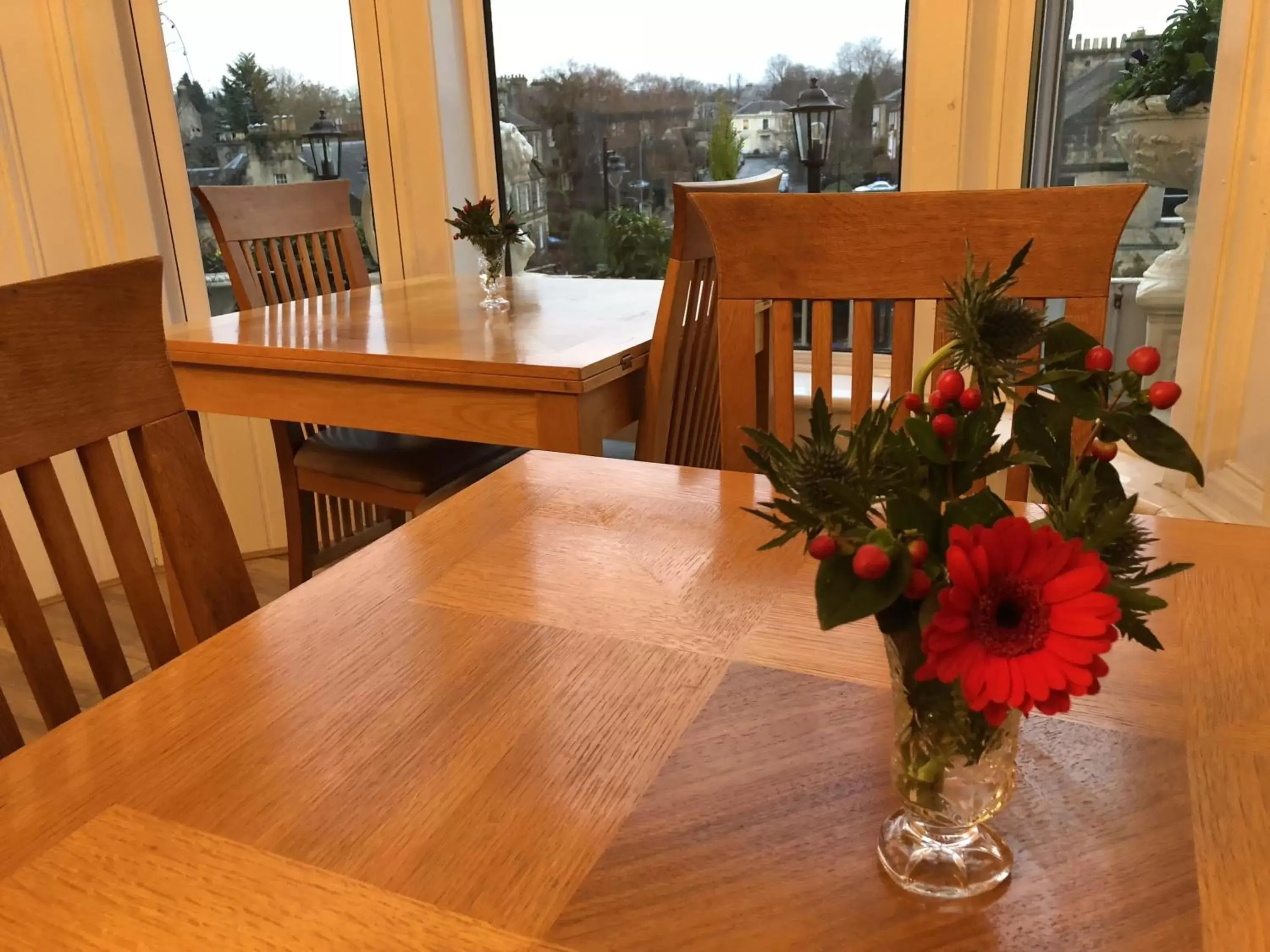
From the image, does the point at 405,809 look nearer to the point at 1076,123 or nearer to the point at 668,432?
the point at 668,432

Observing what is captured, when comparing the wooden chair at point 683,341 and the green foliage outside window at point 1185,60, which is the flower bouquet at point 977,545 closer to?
the wooden chair at point 683,341

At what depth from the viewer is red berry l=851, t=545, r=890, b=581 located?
359 millimetres

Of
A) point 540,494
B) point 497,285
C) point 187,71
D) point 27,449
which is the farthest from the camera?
point 187,71

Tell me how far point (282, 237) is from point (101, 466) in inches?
63.2

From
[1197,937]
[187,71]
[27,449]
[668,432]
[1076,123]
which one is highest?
[187,71]

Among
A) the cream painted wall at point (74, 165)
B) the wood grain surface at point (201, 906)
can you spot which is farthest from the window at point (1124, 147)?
the cream painted wall at point (74, 165)

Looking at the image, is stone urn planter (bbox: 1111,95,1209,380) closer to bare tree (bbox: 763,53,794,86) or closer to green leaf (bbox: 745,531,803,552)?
bare tree (bbox: 763,53,794,86)

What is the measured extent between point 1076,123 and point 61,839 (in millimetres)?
2265

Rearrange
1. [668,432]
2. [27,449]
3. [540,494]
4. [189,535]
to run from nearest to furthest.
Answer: [27,449]
[189,535]
[540,494]
[668,432]

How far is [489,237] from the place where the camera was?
2037mm

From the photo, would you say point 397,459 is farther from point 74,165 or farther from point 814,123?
point 814,123

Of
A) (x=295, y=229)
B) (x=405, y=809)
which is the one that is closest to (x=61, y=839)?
(x=405, y=809)

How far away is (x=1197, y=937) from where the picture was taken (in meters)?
0.44

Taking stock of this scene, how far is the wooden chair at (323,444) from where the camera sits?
6.41 ft
